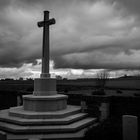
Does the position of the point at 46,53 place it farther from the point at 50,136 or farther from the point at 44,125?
the point at 50,136

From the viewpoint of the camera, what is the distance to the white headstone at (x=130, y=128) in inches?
216

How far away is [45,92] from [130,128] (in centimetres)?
469

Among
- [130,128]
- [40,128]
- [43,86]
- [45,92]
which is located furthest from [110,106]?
[40,128]

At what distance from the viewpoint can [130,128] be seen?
5539 millimetres

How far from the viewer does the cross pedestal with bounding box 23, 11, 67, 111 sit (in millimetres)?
8219

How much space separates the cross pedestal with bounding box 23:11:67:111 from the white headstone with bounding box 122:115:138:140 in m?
3.63

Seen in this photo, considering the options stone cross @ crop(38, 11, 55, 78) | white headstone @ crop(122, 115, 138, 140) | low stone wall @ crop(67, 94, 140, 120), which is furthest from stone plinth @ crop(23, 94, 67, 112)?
white headstone @ crop(122, 115, 138, 140)

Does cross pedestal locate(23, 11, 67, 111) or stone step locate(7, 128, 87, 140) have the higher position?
cross pedestal locate(23, 11, 67, 111)

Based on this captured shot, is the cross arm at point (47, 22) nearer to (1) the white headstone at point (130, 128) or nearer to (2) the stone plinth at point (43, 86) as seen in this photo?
(2) the stone plinth at point (43, 86)

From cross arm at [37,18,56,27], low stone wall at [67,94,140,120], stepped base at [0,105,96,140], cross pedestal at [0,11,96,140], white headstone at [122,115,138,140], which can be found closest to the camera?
white headstone at [122,115,138,140]

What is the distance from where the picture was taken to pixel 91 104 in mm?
8852

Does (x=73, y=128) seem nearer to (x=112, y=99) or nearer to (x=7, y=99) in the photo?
(x=112, y=99)

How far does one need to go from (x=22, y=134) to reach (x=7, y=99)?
713 cm

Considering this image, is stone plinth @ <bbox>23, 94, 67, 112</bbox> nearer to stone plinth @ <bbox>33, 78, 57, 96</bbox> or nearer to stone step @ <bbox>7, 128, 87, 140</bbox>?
stone plinth @ <bbox>33, 78, 57, 96</bbox>
